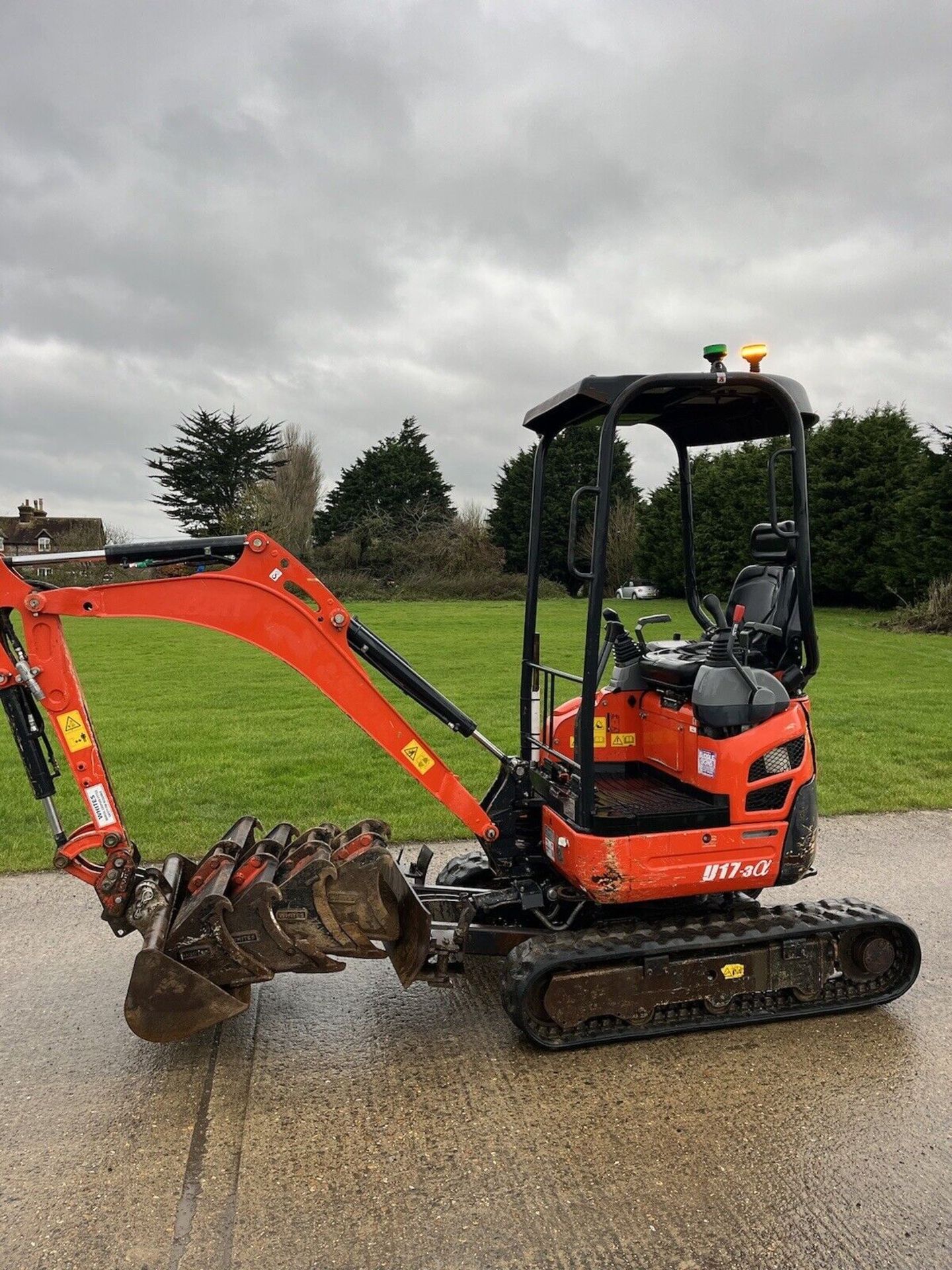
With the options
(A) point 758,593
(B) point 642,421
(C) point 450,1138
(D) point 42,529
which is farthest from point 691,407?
(D) point 42,529

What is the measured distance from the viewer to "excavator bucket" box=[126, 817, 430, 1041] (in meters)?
3.87

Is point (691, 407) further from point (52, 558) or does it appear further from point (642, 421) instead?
point (52, 558)

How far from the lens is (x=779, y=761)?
4.48 metres

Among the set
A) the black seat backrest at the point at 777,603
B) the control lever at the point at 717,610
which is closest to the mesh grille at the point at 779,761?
the black seat backrest at the point at 777,603

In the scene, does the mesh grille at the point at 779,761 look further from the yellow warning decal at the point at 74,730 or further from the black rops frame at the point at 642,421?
the yellow warning decal at the point at 74,730

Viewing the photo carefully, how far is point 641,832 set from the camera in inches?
170

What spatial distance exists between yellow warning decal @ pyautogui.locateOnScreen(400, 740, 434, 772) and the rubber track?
37.3 inches

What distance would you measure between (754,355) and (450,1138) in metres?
3.65

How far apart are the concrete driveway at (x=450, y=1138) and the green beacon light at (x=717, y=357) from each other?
3.06m

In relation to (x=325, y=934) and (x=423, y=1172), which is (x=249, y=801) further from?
(x=423, y=1172)

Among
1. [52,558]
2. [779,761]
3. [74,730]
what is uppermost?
[52,558]

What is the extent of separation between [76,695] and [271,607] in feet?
3.11

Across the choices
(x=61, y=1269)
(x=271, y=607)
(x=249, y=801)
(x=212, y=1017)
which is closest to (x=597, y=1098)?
(x=212, y=1017)

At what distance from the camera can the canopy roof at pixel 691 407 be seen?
14.3 feet
